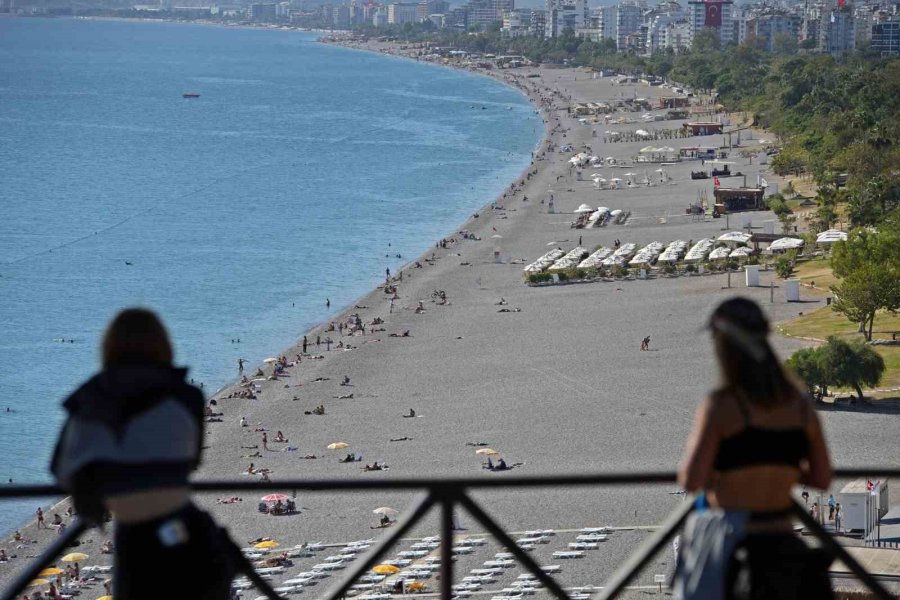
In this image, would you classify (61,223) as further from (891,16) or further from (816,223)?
(891,16)

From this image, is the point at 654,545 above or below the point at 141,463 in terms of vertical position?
below

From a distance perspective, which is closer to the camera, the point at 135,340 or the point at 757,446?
the point at 757,446

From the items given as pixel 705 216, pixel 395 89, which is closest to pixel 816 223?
pixel 705 216

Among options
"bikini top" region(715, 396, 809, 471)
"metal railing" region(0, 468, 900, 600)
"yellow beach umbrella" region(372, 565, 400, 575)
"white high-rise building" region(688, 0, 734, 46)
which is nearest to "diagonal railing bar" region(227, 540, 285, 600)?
"metal railing" region(0, 468, 900, 600)

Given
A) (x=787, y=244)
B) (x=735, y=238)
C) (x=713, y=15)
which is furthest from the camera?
(x=713, y=15)

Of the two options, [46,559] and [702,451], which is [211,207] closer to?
[46,559]

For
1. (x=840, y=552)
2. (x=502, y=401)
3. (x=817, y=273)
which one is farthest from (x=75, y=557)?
(x=817, y=273)

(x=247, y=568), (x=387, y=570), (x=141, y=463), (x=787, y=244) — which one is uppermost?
(x=141, y=463)
